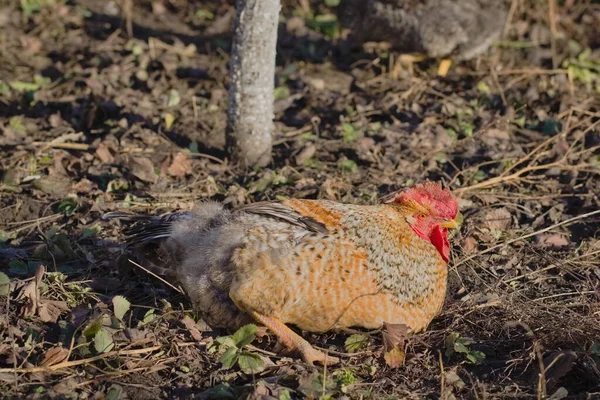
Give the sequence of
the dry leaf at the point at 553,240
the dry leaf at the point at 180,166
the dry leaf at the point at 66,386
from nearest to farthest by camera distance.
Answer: the dry leaf at the point at 66,386
the dry leaf at the point at 553,240
the dry leaf at the point at 180,166

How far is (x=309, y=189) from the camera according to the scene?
595cm

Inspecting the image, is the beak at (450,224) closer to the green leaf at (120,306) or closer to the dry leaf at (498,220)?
the dry leaf at (498,220)

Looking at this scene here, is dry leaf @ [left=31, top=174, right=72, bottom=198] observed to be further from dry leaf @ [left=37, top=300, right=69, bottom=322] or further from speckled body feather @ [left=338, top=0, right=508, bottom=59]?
speckled body feather @ [left=338, top=0, right=508, bottom=59]

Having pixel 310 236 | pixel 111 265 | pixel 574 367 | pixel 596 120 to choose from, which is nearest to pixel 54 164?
pixel 111 265

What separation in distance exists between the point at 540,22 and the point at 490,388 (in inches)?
246

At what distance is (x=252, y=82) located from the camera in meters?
6.10

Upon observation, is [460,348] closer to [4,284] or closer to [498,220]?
[498,220]

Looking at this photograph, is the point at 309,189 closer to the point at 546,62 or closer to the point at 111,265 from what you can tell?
the point at 111,265

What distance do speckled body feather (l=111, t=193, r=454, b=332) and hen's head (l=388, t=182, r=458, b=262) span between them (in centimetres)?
5

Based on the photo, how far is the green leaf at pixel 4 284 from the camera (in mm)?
4430

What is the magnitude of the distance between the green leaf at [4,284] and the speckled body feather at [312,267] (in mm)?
971

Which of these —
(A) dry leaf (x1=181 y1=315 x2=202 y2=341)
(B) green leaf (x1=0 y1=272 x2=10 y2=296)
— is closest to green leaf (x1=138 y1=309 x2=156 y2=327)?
(A) dry leaf (x1=181 y1=315 x2=202 y2=341)

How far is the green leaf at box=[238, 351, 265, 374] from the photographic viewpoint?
405 centimetres

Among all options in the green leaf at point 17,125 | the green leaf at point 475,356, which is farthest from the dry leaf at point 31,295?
the green leaf at point 17,125
